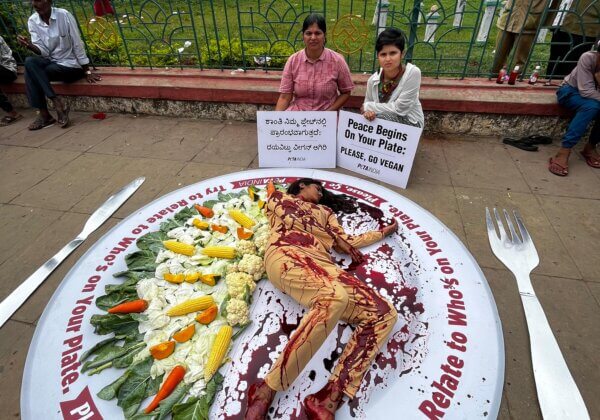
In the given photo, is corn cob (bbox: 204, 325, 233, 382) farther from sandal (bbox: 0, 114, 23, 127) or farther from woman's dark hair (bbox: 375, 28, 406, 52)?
sandal (bbox: 0, 114, 23, 127)

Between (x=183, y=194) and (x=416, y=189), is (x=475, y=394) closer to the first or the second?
(x=416, y=189)

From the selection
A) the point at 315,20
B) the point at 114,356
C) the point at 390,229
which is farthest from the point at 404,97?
the point at 114,356

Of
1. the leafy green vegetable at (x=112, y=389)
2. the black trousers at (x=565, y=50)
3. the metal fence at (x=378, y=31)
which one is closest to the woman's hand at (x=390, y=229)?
the leafy green vegetable at (x=112, y=389)

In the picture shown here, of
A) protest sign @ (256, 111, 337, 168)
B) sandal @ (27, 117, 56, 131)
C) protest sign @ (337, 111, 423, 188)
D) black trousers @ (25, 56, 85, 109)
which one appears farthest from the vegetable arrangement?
black trousers @ (25, 56, 85, 109)

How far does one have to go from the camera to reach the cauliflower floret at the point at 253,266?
99.5 inches

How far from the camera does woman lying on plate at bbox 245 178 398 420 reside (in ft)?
6.01

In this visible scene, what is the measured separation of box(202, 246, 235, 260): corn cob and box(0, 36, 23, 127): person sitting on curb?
5095mm

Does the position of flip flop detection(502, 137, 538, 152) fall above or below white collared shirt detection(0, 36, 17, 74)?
below

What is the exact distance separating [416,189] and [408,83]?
109 cm

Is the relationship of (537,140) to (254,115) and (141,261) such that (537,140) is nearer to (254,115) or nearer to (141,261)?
(254,115)

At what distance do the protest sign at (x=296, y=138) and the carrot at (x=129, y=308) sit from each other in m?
2.21

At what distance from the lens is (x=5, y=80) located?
5727 mm

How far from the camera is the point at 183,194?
11.7 ft

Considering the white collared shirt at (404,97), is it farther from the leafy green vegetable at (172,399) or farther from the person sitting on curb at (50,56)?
the person sitting on curb at (50,56)
